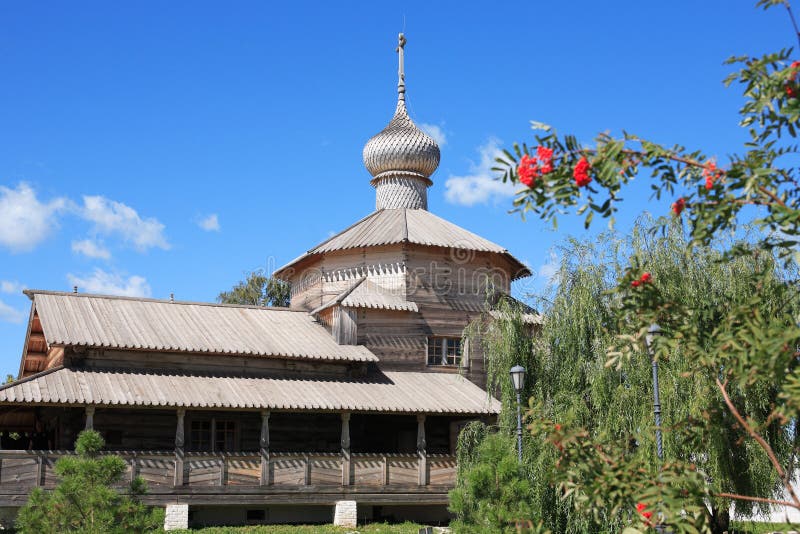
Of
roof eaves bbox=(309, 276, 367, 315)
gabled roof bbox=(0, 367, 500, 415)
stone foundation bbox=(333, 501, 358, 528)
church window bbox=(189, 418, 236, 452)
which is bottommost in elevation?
stone foundation bbox=(333, 501, 358, 528)

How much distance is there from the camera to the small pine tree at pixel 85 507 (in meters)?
10.9

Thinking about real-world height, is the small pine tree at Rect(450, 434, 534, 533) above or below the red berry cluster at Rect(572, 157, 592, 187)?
below

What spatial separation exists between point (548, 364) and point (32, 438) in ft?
51.2

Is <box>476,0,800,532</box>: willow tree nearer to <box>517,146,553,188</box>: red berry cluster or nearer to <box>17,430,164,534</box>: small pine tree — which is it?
<box>517,146,553,188</box>: red berry cluster

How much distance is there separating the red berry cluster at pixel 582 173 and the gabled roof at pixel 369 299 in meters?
18.9

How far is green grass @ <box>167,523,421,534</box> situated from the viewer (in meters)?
19.7

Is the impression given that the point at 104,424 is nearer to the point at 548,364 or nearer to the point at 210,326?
the point at 210,326

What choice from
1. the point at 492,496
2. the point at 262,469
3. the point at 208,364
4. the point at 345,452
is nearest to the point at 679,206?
the point at 492,496

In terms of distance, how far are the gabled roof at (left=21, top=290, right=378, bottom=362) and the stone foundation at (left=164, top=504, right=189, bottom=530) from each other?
3.82 m

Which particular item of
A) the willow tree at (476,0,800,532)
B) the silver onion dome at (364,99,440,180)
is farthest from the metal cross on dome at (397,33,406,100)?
the willow tree at (476,0,800,532)

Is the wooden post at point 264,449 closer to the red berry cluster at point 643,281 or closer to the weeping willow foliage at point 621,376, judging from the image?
the weeping willow foliage at point 621,376

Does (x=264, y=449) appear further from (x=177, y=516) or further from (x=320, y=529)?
(x=177, y=516)

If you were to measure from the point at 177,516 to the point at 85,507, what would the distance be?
9462mm

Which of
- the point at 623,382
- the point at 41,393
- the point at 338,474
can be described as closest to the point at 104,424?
the point at 41,393
